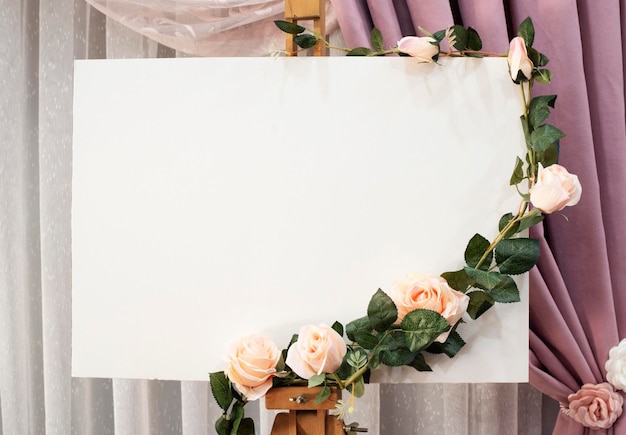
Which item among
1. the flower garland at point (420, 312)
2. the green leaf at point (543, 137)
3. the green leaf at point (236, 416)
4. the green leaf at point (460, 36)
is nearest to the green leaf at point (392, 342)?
the flower garland at point (420, 312)

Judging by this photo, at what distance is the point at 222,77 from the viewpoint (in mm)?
850

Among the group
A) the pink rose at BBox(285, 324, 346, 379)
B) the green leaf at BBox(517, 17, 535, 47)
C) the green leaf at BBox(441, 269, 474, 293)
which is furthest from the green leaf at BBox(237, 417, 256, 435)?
the green leaf at BBox(517, 17, 535, 47)

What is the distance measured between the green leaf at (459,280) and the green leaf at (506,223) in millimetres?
79

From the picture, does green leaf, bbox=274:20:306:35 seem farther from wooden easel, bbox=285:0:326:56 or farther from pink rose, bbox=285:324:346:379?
pink rose, bbox=285:324:346:379

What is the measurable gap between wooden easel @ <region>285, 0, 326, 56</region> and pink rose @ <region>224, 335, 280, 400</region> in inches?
16.0

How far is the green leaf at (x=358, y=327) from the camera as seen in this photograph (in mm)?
Result: 826

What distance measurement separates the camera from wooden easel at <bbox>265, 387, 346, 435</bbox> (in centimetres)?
82

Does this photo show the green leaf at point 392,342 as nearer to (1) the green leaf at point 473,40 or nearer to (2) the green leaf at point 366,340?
(2) the green leaf at point 366,340

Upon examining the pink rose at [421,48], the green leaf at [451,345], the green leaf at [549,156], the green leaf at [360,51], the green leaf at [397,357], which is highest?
the green leaf at [360,51]

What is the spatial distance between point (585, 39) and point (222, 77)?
67 centimetres

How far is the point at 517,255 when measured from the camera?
2.75 ft

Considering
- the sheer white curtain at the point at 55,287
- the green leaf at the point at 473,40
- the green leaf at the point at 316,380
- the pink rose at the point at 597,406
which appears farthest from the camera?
the sheer white curtain at the point at 55,287

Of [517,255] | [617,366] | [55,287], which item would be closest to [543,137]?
[517,255]

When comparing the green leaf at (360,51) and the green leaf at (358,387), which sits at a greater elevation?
the green leaf at (360,51)
